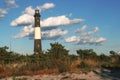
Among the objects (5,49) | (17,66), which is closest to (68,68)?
(17,66)

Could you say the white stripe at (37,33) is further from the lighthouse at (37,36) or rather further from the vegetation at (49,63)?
the vegetation at (49,63)

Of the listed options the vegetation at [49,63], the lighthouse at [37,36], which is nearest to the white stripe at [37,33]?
the lighthouse at [37,36]

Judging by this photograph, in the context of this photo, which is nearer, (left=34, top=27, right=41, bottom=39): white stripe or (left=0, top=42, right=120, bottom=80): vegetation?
(left=0, top=42, right=120, bottom=80): vegetation

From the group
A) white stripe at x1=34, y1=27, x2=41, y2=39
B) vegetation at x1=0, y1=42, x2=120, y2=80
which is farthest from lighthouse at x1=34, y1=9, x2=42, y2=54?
vegetation at x1=0, y1=42, x2=120, y2=80

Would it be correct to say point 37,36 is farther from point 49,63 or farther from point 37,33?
point 49,63

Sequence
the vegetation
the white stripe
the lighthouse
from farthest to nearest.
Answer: the white stripe
the lighthouse
the vegetation

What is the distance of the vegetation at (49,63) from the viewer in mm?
24156

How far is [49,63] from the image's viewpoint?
26281mm

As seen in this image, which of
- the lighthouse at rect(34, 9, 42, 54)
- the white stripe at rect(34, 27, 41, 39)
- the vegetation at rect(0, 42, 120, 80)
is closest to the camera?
the vegetation at rect(0, 42, 120, 80)

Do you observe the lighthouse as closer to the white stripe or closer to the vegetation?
the white stripe

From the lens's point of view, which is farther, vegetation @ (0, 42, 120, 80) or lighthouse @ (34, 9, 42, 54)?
lighthouse @ (34, 9, 42, 54)

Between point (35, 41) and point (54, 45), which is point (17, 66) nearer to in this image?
point (54, 45)

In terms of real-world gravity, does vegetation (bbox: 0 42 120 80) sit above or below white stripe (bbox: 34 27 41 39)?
below

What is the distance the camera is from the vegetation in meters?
24.2
